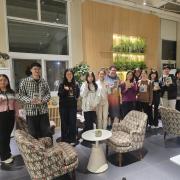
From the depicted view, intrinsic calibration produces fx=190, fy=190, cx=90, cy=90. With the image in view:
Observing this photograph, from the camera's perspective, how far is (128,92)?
4.35 m

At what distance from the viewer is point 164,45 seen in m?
8.09

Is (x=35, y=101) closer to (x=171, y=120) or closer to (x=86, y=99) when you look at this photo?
(x=86, y=99)

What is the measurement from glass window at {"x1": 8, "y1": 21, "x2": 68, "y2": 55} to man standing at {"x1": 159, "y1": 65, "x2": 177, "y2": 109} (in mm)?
2951

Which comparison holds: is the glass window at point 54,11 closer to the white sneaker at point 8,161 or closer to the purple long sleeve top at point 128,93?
the purple long sleeve top at point 128,93

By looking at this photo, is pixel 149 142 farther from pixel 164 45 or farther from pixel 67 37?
pixel 164 45

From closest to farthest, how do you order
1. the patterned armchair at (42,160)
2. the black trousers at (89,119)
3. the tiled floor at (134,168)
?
1. the patterned armchair at (42,160)
2. the tiled floor at (134,168)
3. the black trousers at (89,119)

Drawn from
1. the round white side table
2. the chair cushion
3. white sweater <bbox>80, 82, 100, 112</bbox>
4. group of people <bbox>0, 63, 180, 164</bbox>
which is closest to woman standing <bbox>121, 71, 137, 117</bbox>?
group of people <bbox>0, 63, 180, 164</bbox>

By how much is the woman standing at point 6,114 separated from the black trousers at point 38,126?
311 mm

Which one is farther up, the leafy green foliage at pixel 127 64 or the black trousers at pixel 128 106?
the leafy green foliage at pixel 127 64

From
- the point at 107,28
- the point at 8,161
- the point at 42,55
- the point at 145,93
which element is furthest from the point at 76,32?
the point at 8,161

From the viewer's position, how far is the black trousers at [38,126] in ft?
10.1

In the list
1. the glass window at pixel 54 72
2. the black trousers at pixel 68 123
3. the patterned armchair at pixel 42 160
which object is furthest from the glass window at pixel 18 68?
the patterned armchair at pixel 42 160

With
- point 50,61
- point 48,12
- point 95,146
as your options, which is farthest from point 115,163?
point 48,12

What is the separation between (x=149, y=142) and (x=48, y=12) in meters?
4.44
